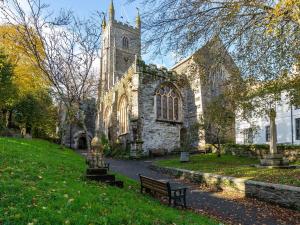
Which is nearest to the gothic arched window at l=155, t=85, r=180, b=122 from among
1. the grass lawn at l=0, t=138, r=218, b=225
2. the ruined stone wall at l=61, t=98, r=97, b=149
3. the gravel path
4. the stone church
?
the stone church

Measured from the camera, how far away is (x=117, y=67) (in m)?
53.1

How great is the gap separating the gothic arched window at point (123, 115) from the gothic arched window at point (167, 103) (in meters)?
4.54

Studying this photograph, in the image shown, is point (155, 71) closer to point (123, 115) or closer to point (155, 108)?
point (155, 108)

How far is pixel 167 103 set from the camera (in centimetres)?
2750

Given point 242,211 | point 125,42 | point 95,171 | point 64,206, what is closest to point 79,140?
point 125,42

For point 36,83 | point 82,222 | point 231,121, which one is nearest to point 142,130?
point 231,121

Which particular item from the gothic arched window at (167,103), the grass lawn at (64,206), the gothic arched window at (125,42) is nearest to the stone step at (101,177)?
the grass lawn at (64,206)

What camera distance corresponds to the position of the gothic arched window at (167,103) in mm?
26812

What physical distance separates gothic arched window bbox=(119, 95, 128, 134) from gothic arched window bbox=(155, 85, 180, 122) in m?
4.54

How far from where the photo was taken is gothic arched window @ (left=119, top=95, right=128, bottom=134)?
1171 inches

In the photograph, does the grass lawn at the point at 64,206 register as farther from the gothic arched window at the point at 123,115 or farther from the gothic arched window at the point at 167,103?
the gothic arched window at the point at 123,115

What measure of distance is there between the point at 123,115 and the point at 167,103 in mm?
5668

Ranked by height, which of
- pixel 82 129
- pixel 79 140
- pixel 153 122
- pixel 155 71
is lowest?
pixel 79 140

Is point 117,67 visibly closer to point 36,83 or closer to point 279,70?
point 36,83
